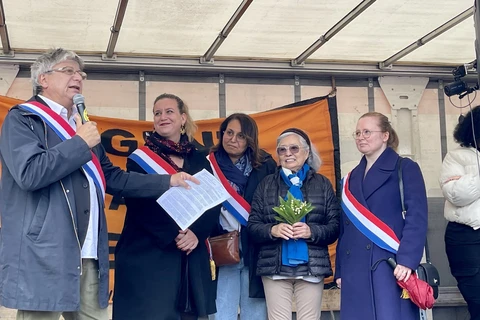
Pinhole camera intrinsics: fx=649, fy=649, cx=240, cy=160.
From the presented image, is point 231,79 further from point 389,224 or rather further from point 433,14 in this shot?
point 389,224

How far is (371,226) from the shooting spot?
12.5ft

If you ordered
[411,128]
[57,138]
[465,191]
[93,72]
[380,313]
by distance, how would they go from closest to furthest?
1. [57,138]
2. [380,313]
3. [465,191]
4. [93,72]
5. [411,128]

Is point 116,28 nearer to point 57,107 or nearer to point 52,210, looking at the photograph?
point 57,107

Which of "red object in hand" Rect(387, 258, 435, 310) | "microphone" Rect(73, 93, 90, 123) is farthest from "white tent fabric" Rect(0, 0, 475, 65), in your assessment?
"red object in hand" Rect(387, 258, 435, 310)

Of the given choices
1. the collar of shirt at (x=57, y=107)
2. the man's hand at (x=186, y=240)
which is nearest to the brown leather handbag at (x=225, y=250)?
the man's hand at (x=186, y=240)

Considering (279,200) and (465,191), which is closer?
(279,200)

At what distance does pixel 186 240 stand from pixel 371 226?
1.09 m

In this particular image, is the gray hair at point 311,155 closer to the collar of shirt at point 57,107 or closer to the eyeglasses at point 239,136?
the eyeglasses at point 239,136

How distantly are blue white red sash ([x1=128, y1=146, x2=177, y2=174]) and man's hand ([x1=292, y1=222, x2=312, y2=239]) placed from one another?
803mm

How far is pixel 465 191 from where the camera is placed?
4383mm

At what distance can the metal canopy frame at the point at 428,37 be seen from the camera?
4.68 meters

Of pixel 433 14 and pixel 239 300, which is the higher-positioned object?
pixel 433 14

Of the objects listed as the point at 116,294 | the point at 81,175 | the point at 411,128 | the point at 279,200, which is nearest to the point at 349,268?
the point at 279,200

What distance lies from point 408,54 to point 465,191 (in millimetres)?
1535
